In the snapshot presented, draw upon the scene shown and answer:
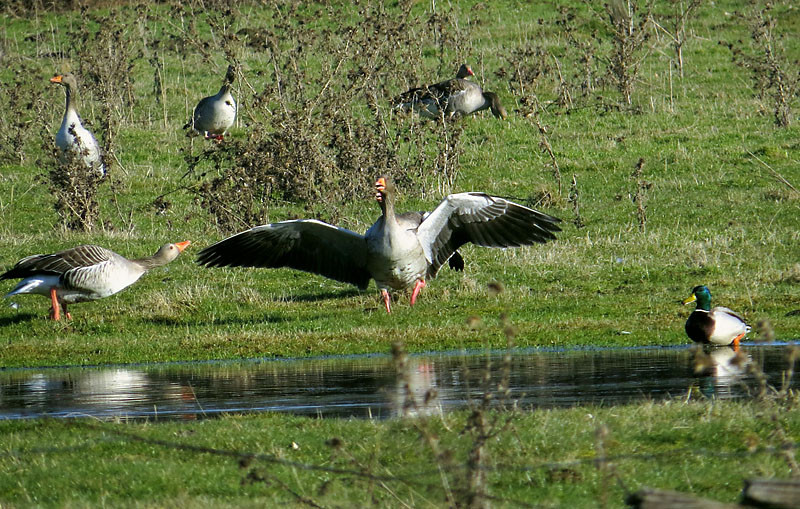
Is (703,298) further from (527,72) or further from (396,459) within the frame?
(527,72)

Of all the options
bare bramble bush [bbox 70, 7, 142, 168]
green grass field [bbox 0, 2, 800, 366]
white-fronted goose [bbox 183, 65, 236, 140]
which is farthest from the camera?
bare bramble bush [bbox 70, 7, 142, 168]

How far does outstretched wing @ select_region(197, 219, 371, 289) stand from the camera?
13.5 m

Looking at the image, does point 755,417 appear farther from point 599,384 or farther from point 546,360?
point 546,360

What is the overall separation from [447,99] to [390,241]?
1044 centimetres

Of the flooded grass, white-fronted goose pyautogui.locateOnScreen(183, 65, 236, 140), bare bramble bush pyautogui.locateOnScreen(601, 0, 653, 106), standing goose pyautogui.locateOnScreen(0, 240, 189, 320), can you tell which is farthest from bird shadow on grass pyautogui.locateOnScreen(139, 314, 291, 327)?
bare bramble bush pyautogui.locateOnScreen(601, 0, 653, 106)

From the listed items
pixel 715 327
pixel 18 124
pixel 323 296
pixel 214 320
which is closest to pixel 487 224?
pixel 323 296

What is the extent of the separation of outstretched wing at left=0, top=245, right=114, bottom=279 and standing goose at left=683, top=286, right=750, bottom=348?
709cm

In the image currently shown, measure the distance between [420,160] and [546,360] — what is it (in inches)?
385

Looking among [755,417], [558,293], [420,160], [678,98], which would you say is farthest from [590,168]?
[755,417]

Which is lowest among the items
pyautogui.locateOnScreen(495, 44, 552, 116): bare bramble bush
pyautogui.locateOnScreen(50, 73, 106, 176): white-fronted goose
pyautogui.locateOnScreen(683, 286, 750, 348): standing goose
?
pyautogui.locateOnScreen(683, 286, 750, 348): standing goose

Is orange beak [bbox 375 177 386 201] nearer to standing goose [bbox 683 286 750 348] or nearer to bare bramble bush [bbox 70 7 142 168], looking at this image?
standing goose [bbox 683 286 750 348]

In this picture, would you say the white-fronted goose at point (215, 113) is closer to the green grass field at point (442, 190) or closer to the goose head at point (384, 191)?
the green grass field at point (442, 190)

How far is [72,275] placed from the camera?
13742 mm

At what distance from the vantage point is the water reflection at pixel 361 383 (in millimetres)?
9016
